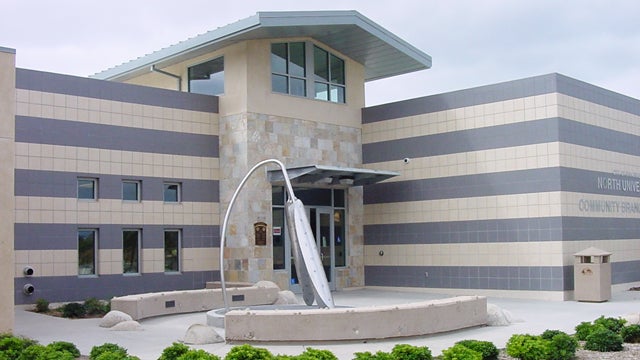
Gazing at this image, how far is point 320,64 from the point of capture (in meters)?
26.4

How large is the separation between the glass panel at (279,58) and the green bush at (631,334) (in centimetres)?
1487

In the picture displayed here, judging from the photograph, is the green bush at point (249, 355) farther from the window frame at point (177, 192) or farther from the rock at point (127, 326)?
the window frame at point (177, 192)

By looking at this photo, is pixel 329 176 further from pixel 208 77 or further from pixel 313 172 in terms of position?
pixel 208 77

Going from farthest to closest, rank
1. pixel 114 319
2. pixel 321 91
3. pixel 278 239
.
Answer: pixel 321 91, pixel 278 239, pixel 114 319

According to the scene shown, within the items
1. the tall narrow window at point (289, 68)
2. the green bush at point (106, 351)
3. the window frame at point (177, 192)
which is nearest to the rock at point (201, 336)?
the green bush at point (106, 351)

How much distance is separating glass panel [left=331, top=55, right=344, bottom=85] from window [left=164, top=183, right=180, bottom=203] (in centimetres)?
678

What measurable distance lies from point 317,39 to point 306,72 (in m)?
1.17

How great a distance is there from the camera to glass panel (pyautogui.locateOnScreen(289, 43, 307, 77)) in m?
25.4

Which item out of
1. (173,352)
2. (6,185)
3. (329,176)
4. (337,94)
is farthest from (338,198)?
(173,352)

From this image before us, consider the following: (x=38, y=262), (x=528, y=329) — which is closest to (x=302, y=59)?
(x=38, y=262)

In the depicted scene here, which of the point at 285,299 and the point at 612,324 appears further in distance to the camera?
the point at 285,299

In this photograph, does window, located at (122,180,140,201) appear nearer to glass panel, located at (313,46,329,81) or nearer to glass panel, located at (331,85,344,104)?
glass panel, located at (313,46,329,81)

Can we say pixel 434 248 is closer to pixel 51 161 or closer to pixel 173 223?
pixel 173 223

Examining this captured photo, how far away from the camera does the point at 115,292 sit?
2200cm
